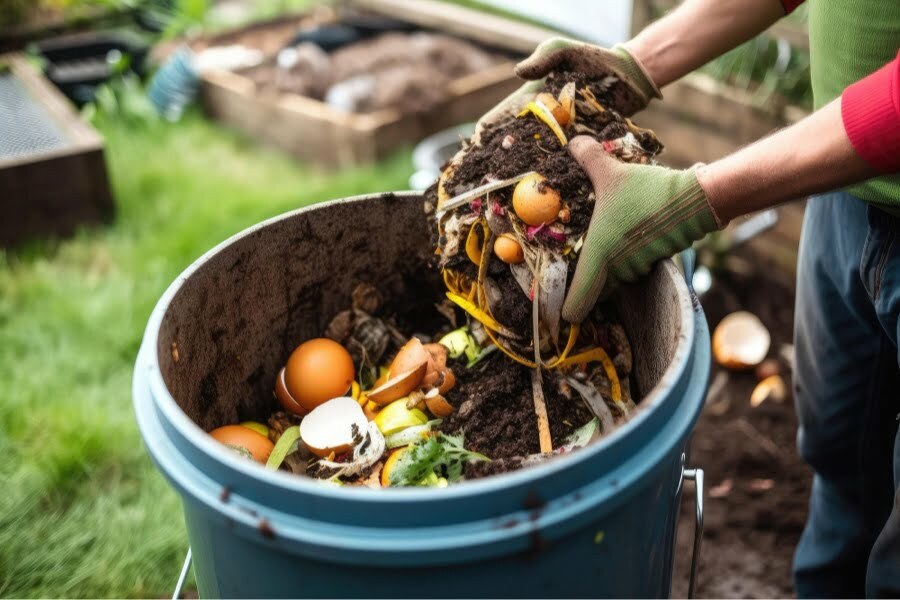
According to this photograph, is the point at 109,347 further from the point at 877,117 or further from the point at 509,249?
→ the point at 877,117

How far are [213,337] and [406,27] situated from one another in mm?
4133

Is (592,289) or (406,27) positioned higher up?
(592,289)

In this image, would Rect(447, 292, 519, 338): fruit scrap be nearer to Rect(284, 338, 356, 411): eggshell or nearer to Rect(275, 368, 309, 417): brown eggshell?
Rect(284, 338, 356, 411): eggshell

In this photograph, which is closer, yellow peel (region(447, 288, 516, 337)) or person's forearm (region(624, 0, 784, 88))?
yellow peel (region(447, 288, 516, 337))

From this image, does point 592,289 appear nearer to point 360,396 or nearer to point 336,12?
point 360,396

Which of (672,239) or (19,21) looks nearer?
(672,239)

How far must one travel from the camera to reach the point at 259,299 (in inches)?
65.9

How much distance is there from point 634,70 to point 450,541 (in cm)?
119

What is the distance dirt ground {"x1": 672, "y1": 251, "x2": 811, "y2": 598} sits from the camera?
2344 millimetres

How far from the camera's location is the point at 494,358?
1.65 m

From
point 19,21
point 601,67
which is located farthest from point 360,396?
point 19,21

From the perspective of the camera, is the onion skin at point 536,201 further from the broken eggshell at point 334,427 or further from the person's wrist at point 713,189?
the broken eggshell at point 334,427

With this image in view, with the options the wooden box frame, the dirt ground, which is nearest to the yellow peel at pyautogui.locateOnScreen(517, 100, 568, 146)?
the dirt ground

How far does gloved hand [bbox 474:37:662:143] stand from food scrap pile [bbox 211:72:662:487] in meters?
0.04
